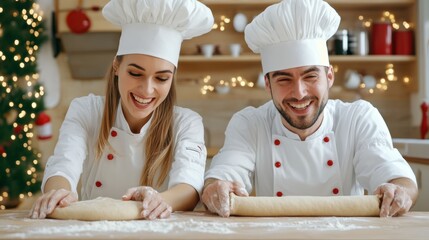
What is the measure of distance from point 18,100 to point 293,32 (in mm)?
2513

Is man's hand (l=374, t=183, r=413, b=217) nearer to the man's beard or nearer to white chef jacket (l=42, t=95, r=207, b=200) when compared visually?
the man's beard

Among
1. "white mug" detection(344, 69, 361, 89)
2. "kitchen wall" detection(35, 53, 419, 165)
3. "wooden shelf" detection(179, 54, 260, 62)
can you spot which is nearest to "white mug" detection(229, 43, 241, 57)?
"wooden shelf" detection(179, 54, 260, 62)

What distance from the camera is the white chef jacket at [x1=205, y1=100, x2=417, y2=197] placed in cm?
187

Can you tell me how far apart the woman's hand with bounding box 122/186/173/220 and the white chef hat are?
424mm

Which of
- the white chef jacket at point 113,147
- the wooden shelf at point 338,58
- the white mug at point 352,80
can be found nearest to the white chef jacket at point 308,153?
the white chef jacket at point 113,147

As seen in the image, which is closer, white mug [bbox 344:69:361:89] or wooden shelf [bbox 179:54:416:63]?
wooden shelf [bbox 179:54:416:63]

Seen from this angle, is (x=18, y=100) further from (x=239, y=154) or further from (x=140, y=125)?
(x=239, y=154)

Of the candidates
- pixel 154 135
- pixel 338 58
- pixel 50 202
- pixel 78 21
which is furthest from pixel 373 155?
pixel 78 21

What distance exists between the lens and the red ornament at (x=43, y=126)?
4.00 metres

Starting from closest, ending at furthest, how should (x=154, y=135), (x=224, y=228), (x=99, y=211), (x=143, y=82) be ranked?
(x=224, y=228) → (x=99, y=211) → (x=143, y=82) → (x=154, y=135)

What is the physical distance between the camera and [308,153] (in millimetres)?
1910

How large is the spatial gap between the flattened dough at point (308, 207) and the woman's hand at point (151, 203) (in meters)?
0.16

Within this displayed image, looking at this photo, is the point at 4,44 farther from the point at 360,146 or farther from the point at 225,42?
the point at 360,146

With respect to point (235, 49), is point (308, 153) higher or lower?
lower
